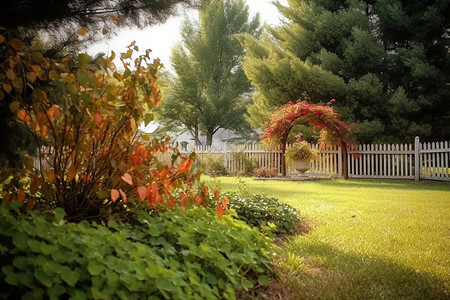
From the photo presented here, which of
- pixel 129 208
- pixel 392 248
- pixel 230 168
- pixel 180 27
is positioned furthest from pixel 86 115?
pixel 180 27

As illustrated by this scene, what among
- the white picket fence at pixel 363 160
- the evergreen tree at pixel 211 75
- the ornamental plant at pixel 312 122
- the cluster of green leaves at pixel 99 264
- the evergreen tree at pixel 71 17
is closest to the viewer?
the cluster of green leaves at pixel 99 264

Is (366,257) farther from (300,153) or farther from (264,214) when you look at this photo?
(300,153)

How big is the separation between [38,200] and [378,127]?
556 inches

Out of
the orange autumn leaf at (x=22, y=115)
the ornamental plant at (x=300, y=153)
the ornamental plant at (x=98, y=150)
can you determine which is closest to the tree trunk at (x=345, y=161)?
the ornamental plant at (x=300, y=153)

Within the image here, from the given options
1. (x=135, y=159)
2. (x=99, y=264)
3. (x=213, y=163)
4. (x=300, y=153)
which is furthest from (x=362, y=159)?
(x=99, y=264)

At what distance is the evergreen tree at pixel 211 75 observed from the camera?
83.3 ft

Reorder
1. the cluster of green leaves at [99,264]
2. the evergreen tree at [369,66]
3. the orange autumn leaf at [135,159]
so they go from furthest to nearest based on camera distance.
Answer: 1. the evergreen tree at [369,66]
2. the orange autumn leaf at [135,159]
3. the cluster of green leaves at [99,264]

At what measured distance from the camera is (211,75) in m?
26.7

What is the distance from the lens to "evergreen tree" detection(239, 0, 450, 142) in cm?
1466

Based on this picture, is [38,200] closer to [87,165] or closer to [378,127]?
[87,165]

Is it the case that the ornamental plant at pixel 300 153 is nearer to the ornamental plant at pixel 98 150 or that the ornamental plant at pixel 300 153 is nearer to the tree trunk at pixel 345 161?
the tree trunk at pixel 345 161

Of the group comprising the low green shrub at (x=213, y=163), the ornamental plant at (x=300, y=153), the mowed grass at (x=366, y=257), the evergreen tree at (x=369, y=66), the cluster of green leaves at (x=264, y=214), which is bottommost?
the mowed grass at (x=366, y=257)

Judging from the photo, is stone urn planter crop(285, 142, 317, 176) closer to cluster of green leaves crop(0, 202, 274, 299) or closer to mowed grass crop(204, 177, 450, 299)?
mowed grass crop(204, 177, 450, 299)

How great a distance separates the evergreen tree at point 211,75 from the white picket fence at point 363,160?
9385 mm
